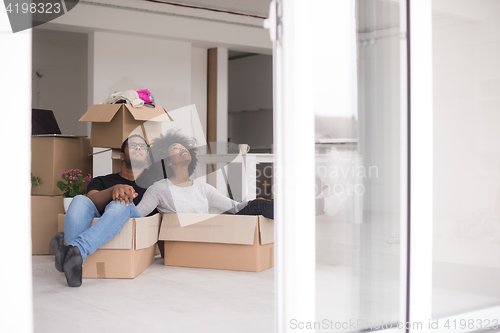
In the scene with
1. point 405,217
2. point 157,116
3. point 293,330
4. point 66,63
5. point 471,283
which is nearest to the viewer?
point 293,330

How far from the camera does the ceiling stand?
5.09m

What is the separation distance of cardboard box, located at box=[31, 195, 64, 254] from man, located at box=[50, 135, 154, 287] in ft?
1.82

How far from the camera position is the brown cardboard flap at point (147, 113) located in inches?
113

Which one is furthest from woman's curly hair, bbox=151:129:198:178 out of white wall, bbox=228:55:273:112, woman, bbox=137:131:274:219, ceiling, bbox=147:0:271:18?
white wall, bbox=228:55:273:112

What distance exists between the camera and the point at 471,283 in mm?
1525

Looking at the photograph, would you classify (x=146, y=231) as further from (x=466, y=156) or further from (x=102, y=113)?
(x=466, y=156)

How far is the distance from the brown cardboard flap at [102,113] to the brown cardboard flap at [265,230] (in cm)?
116

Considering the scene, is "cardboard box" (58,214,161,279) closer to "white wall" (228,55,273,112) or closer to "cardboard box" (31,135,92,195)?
"cardboard box" (31,135,92,195)

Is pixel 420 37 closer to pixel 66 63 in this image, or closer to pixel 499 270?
pixel 499 270

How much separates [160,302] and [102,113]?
1.43 meters

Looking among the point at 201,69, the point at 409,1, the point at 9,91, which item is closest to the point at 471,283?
the point at 409,1

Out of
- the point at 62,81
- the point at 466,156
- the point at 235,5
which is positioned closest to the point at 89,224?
the point at 466,156

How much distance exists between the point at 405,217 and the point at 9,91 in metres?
1.10

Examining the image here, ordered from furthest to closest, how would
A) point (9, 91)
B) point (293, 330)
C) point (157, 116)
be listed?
1. point (157, 116)
2. point (293, 330)
3. point (9, 91)
